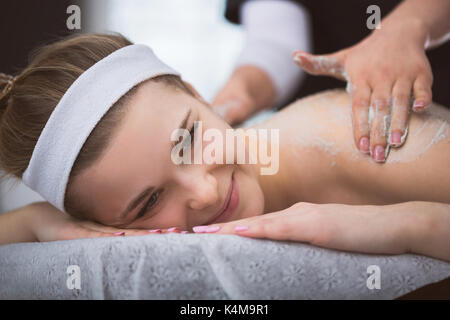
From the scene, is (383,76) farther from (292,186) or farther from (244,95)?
(244,95)

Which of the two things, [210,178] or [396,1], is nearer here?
[210,178]

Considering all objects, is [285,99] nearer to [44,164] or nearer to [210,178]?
[210,178]

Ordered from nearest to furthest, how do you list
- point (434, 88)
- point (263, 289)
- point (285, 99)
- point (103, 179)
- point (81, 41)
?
1. point (263, 289)
2. point (103, 179)
3. point (81, 41)
4. point (434, 88)
5. point (285, 99)

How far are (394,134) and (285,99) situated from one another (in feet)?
2.71

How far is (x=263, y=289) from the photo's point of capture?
0.53 meters

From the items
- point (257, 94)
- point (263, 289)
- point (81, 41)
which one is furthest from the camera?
Answer: point (257, 94)

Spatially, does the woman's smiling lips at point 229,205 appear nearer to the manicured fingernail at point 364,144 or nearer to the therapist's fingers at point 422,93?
the manicured fingernail at point 364,144

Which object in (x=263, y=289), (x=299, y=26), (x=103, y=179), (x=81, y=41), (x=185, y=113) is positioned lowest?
(x=263, y=289)

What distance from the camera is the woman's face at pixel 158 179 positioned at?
0.69 meters

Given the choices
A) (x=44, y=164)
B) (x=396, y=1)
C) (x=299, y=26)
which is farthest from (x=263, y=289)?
(x=299, y=26)

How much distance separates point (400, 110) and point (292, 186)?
0.98 ft

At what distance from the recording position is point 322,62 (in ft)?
2.88

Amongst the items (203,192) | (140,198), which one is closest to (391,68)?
(203,192)

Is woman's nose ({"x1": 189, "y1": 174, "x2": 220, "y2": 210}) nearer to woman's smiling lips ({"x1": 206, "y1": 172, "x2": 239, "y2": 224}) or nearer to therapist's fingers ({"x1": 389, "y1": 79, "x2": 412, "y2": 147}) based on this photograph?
woman's smiling lips ({"x1": 206, "y1": 172, "x2": 239, "y2": 224})
